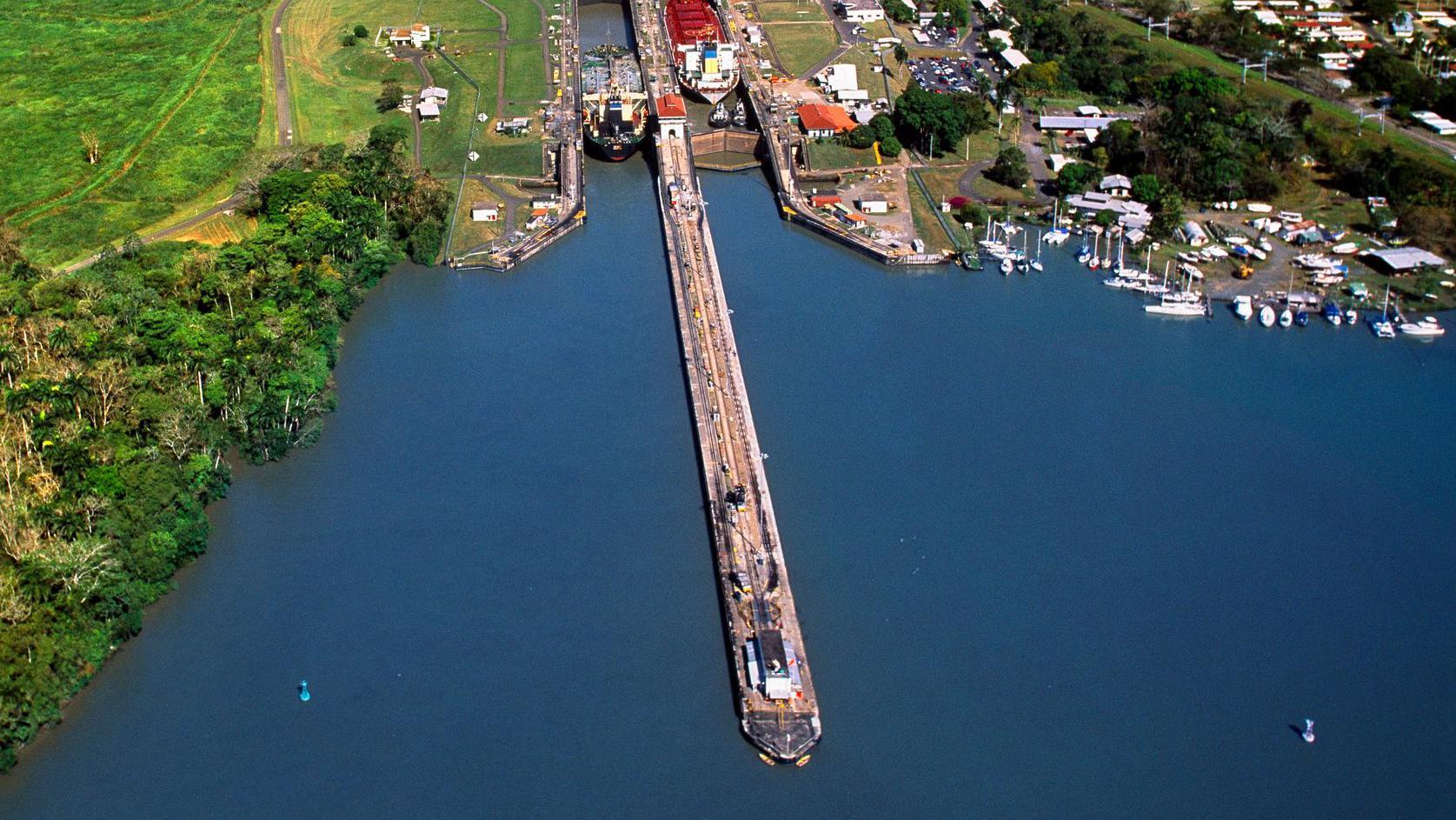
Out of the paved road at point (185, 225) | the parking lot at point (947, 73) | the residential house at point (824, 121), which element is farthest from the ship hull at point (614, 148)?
the paved road at point (185, 225)

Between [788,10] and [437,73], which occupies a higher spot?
[788,10]

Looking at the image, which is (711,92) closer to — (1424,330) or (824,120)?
(824,120)

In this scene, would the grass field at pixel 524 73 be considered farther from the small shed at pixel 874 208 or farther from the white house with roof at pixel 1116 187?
the white house with roof at pixel 1116 187

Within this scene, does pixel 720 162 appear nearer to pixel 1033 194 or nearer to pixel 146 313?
pixel 1033 194

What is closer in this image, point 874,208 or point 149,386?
point 149,386

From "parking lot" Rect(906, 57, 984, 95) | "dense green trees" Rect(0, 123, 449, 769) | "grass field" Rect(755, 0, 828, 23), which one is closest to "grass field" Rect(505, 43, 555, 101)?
"dense green trees" Rect(0, 123, 449, 769)

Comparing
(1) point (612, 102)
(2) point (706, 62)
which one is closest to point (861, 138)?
(2) point (706, 62)
